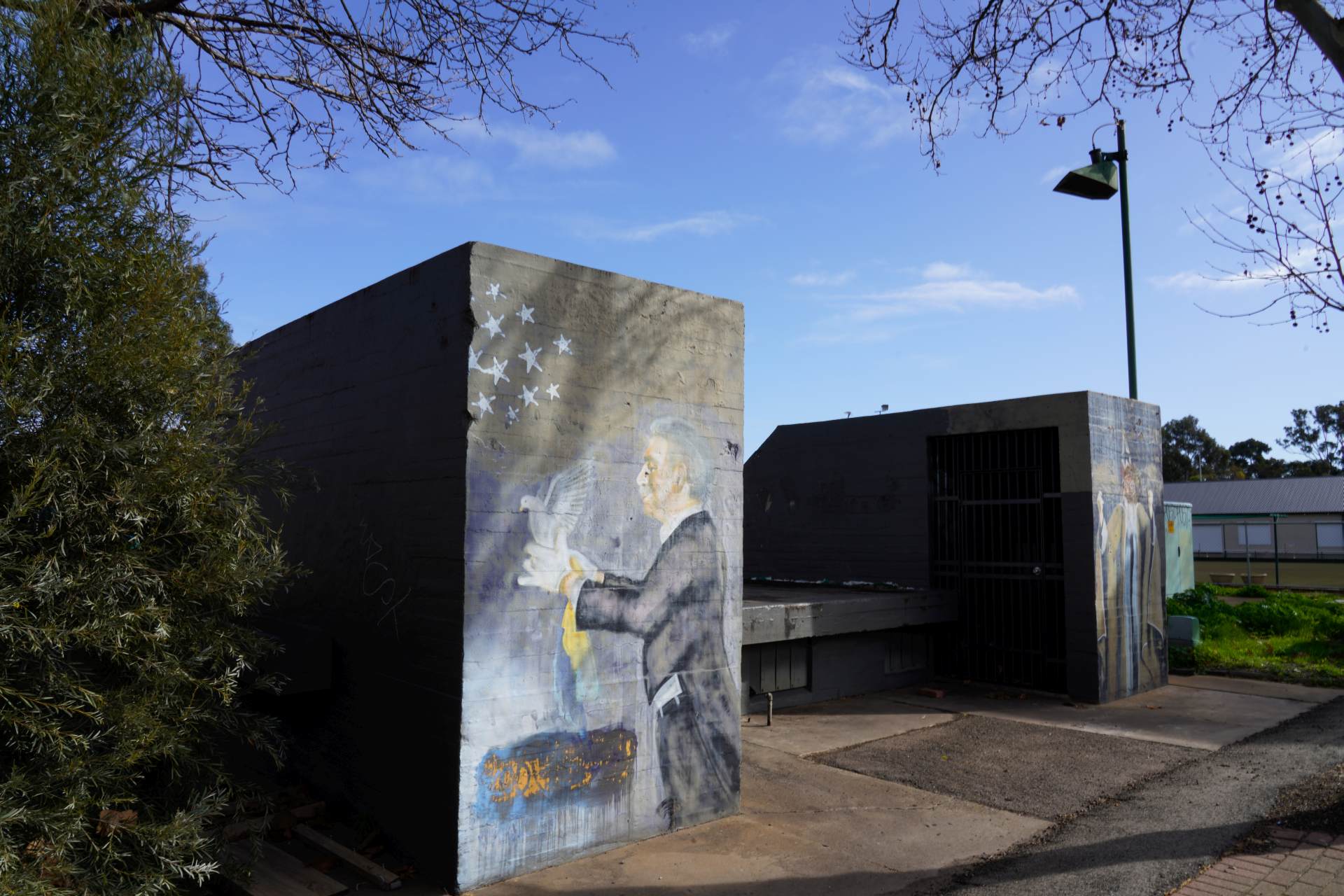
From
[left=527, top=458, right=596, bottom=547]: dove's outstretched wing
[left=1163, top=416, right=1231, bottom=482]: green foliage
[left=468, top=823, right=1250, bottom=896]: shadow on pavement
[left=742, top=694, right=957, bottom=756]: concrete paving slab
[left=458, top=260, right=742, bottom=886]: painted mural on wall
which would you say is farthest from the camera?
[left=1163, top=416, right=1231, bottom=482]: green foliage

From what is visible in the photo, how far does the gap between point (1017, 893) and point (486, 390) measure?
4.22m

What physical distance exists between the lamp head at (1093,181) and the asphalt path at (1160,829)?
6900mm

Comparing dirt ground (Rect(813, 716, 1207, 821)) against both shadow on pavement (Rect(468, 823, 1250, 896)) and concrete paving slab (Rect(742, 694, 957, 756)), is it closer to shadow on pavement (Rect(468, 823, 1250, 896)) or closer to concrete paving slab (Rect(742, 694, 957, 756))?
concrete paving slab (Rect(742, 694, 957, 756))

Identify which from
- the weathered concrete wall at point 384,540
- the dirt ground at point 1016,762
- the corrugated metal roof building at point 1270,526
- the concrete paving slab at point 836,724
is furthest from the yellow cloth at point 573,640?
the corrugated metal roof building at point 1270,526

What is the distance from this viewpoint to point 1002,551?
38.7 ft

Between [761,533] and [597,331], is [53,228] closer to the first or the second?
[597,331]

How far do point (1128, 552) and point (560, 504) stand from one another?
8.82 m

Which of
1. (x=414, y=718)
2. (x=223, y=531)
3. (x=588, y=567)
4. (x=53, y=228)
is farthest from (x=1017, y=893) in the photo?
Result: (x=53, y=228)

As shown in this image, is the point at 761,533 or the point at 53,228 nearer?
the point at 53,228

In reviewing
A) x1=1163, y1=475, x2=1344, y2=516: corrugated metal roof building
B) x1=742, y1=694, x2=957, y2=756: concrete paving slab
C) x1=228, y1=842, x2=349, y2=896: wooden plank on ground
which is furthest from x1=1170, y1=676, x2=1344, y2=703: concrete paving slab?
x1=1163, y1=475, x2=1344, y2=516: corrugated metal roof building

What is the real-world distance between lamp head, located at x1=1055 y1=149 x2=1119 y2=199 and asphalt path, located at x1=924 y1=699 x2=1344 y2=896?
690 cm

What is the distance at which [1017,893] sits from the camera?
16.6 feet

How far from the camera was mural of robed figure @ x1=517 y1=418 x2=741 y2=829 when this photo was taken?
235 inches

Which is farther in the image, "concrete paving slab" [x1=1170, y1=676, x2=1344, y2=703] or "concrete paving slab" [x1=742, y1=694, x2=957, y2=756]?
"concrete paving slab" [x1=1170, y1=676, x2=1344, y2=703]
